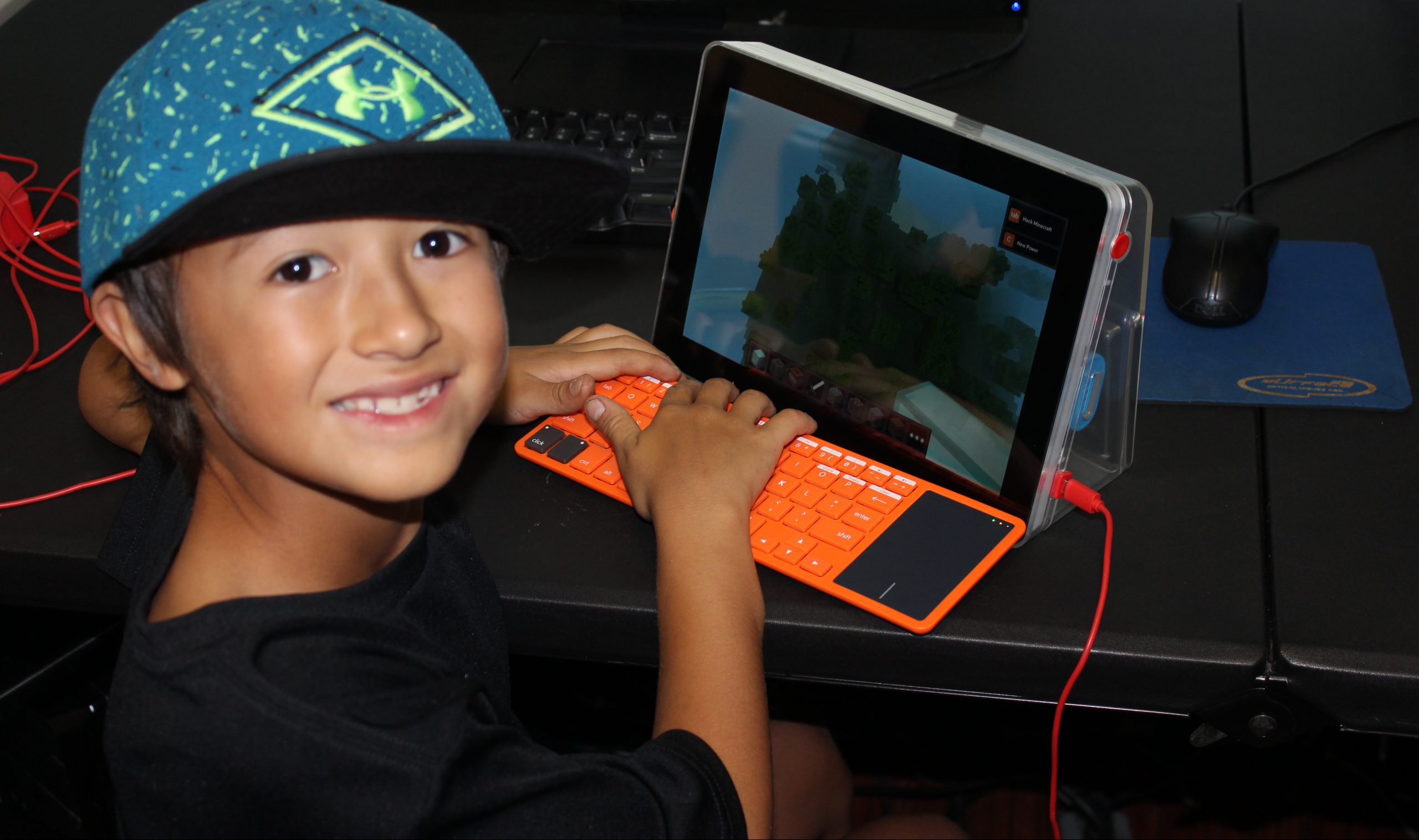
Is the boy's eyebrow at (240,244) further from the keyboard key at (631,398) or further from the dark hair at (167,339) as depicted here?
the keyboard key at (631,398)

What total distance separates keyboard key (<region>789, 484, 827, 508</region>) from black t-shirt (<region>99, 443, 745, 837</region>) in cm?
18

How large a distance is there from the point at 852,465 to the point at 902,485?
0.13 ft

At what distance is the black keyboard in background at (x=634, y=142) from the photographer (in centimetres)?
105

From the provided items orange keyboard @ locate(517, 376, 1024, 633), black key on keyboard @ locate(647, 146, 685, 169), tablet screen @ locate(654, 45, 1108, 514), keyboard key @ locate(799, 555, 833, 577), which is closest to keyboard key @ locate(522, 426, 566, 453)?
orange keyboard @ locate(517, 376, 1024, 633)

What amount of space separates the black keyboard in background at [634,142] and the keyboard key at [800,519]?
0.35 m

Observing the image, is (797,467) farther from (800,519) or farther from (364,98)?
(364,98)

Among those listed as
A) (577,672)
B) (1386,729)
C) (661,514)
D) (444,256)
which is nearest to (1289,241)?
(1386,729)

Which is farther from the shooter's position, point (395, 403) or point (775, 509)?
point (775, 509)

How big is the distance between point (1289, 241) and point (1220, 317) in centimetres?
14

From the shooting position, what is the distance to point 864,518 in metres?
0.77

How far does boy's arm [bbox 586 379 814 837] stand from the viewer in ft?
2.29

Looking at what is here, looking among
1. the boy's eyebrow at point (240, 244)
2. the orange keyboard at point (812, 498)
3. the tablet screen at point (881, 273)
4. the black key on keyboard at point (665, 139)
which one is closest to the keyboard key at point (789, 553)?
the orange keyboard at point (812, 498)

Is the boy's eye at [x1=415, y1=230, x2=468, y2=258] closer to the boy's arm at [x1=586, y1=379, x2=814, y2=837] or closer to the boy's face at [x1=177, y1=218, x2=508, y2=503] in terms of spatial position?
the boy's face at [x1=177, y1=218, x2=508, y2=503]

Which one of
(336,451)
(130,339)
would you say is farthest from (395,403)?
(130,339)
